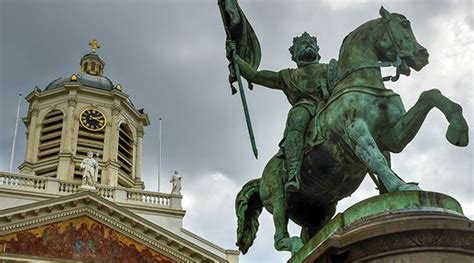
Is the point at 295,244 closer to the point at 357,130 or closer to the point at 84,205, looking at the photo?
the point at 357,130

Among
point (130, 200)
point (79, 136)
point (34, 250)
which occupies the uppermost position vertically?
point (79, 136)

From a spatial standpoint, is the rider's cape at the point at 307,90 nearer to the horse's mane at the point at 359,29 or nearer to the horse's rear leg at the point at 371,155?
the horse's mane at the point at 359,29

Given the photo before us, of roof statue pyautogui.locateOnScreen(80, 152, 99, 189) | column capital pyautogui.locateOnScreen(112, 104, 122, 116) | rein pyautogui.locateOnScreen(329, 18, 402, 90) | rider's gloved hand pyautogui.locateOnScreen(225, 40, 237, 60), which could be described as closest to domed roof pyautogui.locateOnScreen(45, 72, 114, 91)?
column capital pyautogui.locateOnScreen(112, 104, 122, 116)

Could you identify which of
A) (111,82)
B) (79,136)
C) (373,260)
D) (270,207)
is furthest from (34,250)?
(373,260)

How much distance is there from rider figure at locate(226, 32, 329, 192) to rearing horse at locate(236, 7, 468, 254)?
0.10m

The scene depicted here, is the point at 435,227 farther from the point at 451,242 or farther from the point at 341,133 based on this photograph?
the point at 341,133

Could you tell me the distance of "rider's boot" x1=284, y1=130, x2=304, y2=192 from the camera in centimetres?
539

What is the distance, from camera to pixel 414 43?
516 cm

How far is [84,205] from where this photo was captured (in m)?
29.3

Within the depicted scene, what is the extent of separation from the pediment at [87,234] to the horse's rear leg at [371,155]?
2476 cm

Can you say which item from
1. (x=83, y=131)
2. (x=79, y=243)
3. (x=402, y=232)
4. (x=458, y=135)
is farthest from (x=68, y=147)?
(x=402, y=232)

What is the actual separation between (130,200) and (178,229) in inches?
107

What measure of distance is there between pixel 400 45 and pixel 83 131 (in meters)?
36.2

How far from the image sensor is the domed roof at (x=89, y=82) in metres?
42.9
